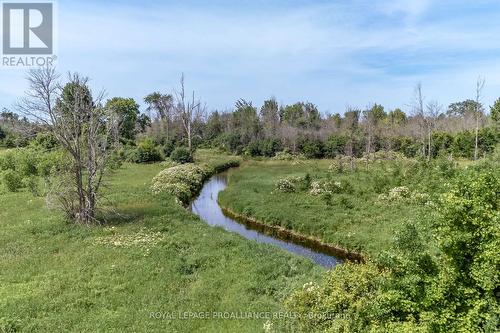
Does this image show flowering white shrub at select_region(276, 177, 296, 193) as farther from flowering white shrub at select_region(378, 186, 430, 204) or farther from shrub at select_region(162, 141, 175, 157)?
shrub at select_region(162, 141, 175, 157)

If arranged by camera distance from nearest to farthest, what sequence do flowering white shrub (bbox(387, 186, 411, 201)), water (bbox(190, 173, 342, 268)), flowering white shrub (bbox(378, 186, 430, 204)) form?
water (bbox(190, 173, 342, 268))
flowering white shrub (bbox(378, 186, 430, 204))
flowering white shrub (bbox(387, 186, 411, 201))

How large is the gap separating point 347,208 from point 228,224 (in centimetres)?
898

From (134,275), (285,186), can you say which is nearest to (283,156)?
(285,186)

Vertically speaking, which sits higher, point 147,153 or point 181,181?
point 147,153

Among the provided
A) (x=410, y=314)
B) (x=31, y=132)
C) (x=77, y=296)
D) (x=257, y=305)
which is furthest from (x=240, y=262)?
(x=31, y=132)

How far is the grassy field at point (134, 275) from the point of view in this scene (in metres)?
12.9

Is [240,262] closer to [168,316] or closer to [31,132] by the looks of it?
[168,316]

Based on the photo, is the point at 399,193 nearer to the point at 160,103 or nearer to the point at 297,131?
the point at 297,131

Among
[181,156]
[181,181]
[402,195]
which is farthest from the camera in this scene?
[181,156]

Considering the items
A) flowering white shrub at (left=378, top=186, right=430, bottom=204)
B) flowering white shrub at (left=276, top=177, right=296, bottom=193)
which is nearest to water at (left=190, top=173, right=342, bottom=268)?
flowering white shrub at (left=276, top=177, right=296, bottom=193)

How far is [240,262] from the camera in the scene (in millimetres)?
18062

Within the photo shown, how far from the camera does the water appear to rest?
22.5 meters

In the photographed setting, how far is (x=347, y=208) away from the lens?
28.7 metres

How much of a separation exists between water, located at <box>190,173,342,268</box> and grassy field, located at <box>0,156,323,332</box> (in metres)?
3.54
